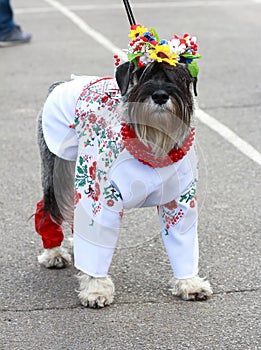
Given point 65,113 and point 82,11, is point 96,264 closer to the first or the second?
point 65,113

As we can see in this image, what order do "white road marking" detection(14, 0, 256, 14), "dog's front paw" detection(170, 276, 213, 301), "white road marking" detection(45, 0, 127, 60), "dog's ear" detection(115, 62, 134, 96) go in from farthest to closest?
"white road marking" detection(14, 0, 256, 14) < "white road marking" detection(45, 0, 127, 60) < "dog's front paw" detection(170, 276, 213, 301) < "dog's ear" detection(115, 62, 134, 96)

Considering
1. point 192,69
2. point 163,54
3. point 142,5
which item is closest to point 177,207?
point 192,69

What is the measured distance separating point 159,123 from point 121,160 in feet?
1.05

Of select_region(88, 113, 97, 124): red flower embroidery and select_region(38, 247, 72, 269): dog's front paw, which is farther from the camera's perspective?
select_region(38, 247, 72, 269): dog's front paw

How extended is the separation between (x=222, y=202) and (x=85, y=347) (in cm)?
210

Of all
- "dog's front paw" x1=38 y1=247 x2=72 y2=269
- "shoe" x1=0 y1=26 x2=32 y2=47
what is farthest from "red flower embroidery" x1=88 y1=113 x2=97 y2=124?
"shoe" x1=0 y1=26 x2=32 y2=47

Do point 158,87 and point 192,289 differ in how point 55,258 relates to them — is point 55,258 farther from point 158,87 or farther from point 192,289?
point 158,87

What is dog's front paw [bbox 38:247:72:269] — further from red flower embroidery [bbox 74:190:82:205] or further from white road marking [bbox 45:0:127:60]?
white road marking [bbox 45:0:127:60]

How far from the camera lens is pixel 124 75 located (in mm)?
3951

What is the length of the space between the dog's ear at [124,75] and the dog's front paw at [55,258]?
1224 millimetres

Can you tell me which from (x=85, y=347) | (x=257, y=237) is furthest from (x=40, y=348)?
(x=257, y=237)

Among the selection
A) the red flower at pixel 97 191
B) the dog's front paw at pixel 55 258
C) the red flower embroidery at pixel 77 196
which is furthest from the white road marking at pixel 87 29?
the red flower at pixel 97 191

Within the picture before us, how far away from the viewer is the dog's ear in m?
3.94

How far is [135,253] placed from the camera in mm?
4980
